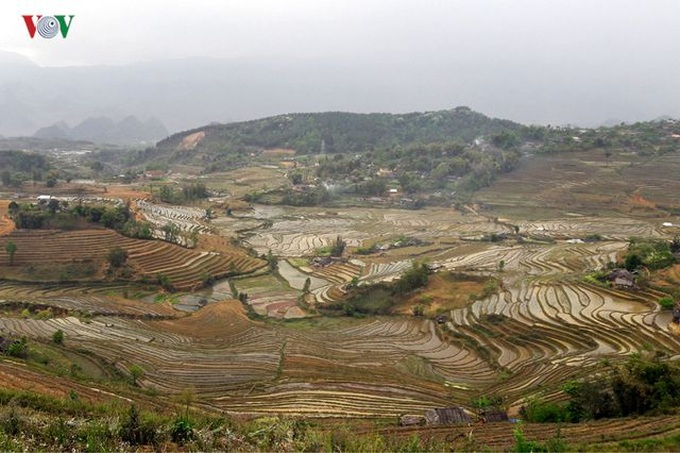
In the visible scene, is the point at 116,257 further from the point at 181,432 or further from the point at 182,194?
the point at 182,194

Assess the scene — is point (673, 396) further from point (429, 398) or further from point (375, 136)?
point (375, 136)

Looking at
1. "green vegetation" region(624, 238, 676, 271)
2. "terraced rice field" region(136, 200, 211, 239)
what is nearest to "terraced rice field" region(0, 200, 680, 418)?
"green vegetation" region(624, 238, 676, 271)

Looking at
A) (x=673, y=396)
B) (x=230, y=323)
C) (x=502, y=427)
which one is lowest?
(x=230, y=323)

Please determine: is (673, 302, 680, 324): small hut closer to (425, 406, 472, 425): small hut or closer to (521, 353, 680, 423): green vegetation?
(521, 353, 680, 423): green vegetation

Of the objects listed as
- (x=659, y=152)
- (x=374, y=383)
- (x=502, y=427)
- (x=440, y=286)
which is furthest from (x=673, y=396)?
(x=659, y=152)

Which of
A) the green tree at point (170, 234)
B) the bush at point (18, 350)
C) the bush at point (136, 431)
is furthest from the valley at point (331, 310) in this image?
the bush at point (136, 431)

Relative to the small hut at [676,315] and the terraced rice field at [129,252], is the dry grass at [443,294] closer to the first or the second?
the small hut at [676,315]

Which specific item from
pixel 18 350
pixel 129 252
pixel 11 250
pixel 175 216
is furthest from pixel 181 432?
pixel 175 216
